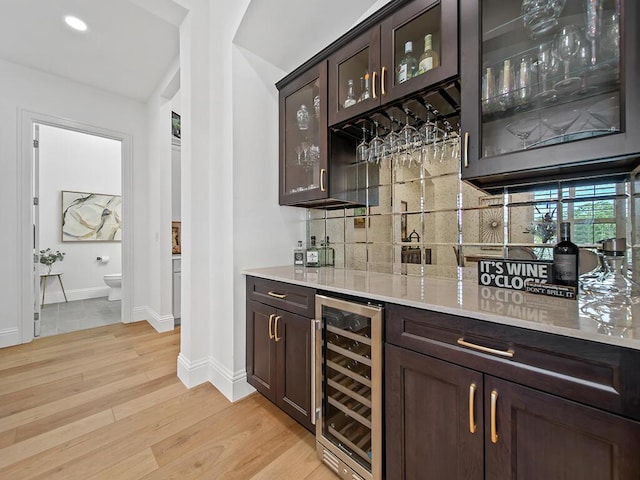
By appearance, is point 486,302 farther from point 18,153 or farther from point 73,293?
point 73,293

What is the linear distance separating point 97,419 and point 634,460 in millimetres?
2491

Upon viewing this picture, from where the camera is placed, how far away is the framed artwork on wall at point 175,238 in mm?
3430

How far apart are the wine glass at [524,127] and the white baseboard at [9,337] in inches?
180

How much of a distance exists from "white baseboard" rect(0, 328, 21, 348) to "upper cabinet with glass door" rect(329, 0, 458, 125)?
3.90 m

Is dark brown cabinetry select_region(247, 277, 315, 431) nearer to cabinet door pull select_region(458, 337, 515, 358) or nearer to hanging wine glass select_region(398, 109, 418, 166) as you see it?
cabinet door pull select_region(458, 337, 515, 358)

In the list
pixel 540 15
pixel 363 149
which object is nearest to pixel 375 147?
pixel 363 149

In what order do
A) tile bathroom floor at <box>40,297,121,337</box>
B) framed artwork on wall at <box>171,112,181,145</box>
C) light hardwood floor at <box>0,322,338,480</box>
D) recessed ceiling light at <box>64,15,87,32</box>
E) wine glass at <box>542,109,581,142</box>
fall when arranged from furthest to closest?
framed artwork on wall at <box>171,112,181,145</box>, tile bathroom floor at <box>40,297,121,337</box>, recessed ceiling light at <box>64,15,87,32</box>, light hardwood floor at <box>0,322,338,480</box>, wine glass at <box>542,109,581,142</box>

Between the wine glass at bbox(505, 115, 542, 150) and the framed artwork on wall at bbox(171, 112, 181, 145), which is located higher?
the framed artwork on wall at bbox(171, 112, 181, 145)

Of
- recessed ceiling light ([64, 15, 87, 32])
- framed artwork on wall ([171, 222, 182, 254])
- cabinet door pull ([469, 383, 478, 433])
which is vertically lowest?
cabinet door pull ([469, 383, 478, 433])

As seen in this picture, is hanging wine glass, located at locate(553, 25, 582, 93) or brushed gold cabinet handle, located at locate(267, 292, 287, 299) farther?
brushed gold cabinet handle, located at locate(267, 292, 287, 299)

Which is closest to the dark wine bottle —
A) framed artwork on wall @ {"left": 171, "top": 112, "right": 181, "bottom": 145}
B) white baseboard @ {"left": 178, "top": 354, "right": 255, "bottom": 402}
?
white baseboard @ {"left": 178, "top": 354, "right": 255, "bottom": 402}

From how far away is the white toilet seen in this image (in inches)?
180

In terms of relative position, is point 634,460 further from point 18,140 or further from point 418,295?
point 18,140

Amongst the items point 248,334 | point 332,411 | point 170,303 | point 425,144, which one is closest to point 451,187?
point 425,144
